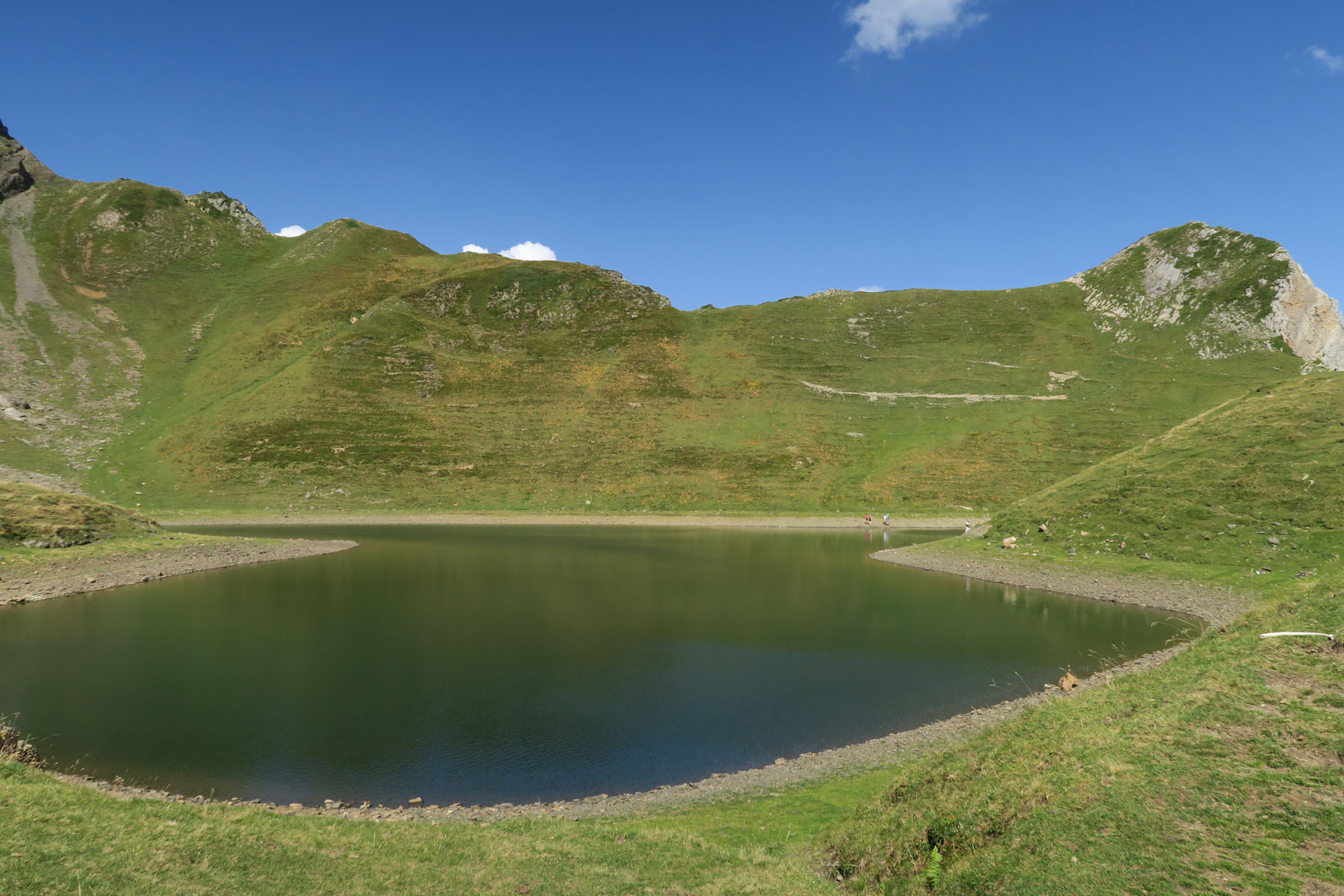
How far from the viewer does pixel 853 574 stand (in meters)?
49.4

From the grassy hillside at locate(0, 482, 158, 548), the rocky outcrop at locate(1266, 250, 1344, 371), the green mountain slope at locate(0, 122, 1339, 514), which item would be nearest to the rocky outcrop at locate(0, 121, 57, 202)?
the green mountain slope at locate(0, 122, 1339, 514)

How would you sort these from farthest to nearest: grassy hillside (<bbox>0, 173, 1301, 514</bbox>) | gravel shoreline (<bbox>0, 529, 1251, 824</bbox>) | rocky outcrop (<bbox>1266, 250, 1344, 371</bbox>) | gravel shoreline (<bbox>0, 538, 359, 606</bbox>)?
1. rocky outcrop (<bbox>1266, 250, 1344, 371</bbox>)
2. grassy hillside (<bbox>0, 173, 1301, 514</bbox>)
3. gravel shoreline (<bbox>0, 538, 359, 606</bbox>)
4. gravel shoreline (<bbox>0, 529, 1251, 824</bbox>)

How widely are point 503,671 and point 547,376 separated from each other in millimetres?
100767

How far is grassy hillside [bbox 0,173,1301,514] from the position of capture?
92062 millimetres

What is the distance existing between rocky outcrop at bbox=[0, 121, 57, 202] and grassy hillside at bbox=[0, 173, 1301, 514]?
4455 mm

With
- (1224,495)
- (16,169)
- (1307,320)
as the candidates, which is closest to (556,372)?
(1224,495)

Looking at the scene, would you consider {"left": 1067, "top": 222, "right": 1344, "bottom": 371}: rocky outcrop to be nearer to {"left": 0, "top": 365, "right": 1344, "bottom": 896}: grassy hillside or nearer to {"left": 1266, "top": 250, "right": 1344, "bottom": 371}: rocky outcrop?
{"left": 1266, "top": 250, "right": 1344, "bottom": 371}: rocky outcrop

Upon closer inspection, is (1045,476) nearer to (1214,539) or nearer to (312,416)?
(1214,539)

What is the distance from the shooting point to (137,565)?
46562 mm

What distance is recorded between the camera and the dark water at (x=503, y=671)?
18.5m

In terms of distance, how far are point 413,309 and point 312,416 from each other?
42.2 m

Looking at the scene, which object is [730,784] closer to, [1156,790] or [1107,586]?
[1156,790]

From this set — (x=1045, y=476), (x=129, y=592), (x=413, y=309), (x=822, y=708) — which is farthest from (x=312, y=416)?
(x=1045, y=476)

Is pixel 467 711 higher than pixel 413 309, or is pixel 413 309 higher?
pixel 413 309
